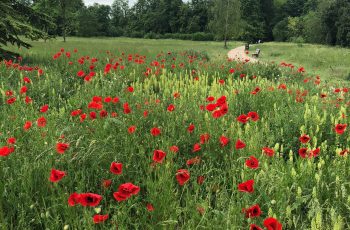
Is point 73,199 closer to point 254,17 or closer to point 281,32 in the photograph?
point 281,32

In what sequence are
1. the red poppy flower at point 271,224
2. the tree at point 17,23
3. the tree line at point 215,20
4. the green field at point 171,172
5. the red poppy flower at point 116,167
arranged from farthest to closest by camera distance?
the tree line at point 215,20 → the tree at point 17,23 → the green field at point 171,172 → the red poppy flower at point 116,167 → the red poppy flower at point 271,224

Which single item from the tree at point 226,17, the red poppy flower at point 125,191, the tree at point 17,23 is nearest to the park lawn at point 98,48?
the tree at point 17,23

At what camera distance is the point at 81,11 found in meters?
67.1

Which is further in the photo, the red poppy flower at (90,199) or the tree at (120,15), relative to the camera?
the tree at (120,15)

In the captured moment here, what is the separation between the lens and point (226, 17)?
151 feet

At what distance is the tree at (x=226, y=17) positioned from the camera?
45.8 metres

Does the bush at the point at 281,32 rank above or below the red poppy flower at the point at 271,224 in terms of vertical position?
above

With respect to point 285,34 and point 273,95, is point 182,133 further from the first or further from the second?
point 285,34

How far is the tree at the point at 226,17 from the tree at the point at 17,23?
35.9m

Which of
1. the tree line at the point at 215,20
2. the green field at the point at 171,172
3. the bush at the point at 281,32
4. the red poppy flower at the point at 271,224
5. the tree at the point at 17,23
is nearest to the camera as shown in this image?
the red poppy flower at the point at 271,224

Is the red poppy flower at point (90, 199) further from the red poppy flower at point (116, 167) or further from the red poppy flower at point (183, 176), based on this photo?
the red poppy flower at point (183, 176)

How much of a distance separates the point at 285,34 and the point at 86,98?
273 feet

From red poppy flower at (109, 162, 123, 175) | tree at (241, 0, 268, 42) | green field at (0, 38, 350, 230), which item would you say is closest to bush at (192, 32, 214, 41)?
tree at (241, 0, 268, 42)

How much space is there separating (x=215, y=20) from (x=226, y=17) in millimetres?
1876
